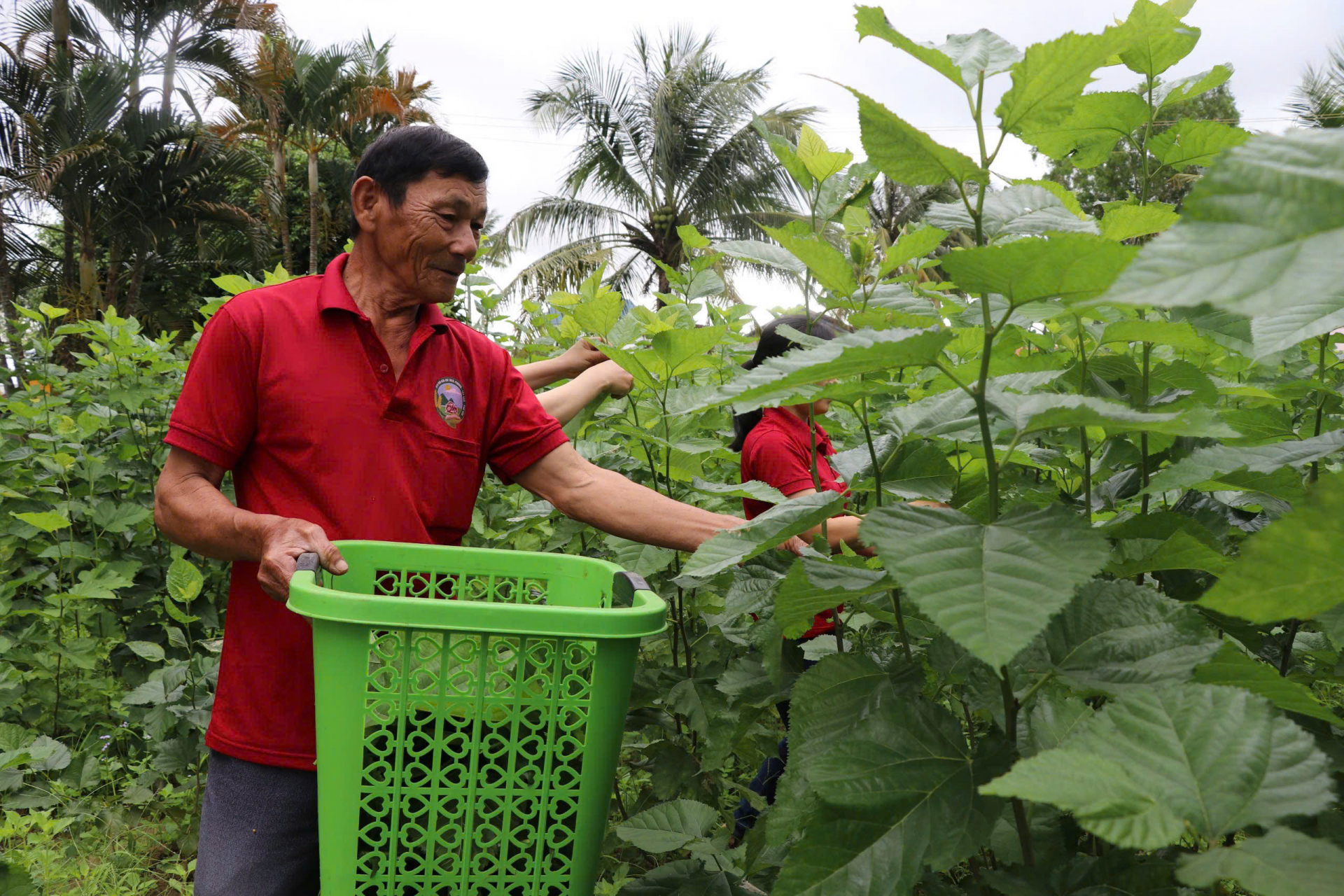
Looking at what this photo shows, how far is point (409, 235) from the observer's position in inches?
78.7

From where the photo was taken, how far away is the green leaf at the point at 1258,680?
772 millimetres

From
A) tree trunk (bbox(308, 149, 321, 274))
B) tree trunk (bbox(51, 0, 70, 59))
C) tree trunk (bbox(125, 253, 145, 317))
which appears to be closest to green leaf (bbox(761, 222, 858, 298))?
tree trunk (bbox(308, 149, 321, 274))

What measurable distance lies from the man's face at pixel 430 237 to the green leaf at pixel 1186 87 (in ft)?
4.18

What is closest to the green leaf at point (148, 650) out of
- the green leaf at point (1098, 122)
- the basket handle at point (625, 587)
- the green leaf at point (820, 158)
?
the basket handle at point (625, 587)

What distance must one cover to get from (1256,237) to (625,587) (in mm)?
1008

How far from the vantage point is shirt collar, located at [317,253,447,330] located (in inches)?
76.6

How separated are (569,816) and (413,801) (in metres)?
0.60

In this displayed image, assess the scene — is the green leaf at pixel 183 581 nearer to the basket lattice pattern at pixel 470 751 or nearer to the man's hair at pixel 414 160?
the man's hair at pixel 414 160

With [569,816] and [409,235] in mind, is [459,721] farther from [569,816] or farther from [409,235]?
[409,235]

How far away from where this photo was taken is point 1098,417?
720 mm

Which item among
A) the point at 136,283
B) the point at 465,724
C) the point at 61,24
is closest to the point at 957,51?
the point at 465,724

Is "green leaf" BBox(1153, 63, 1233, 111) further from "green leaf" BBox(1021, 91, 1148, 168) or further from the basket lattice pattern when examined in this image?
the basket lattice pattern

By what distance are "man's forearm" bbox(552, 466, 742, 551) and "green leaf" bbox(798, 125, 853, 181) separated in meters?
0.57

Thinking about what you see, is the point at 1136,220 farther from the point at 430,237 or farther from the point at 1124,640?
the point at 430,237
